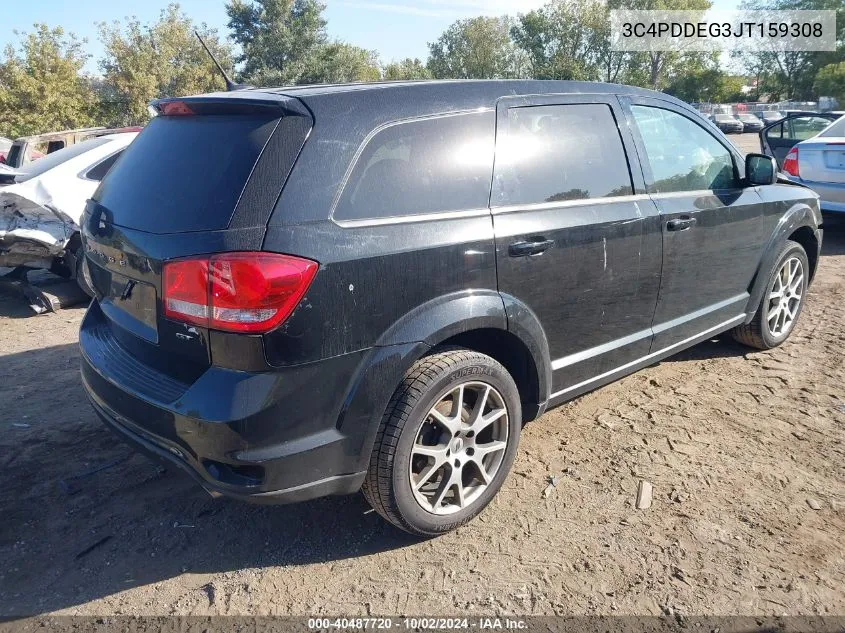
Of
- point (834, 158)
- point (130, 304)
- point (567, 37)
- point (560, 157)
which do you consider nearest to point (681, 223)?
point (560, 157)

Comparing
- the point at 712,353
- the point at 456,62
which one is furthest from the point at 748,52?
the point at 712,353

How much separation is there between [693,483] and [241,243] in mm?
2433

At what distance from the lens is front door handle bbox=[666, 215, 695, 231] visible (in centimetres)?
362

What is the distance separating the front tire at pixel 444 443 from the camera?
101 inches

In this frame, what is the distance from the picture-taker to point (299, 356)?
7.47ft

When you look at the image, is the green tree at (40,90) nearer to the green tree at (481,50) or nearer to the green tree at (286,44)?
the green tree at (286,44)

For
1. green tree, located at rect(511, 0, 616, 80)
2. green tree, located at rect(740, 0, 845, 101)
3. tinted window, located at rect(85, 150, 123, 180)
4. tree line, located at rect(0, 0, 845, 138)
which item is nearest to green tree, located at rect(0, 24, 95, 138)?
tree line, located at rect(0, 0, 845, 138)

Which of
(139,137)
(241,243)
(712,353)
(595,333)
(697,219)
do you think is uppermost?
(139,137)

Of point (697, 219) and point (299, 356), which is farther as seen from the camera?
point (697, 219)

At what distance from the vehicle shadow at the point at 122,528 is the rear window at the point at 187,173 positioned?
1.01 metres

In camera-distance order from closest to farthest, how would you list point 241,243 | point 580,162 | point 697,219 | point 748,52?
point 241,243, point 580,162, point 697,219, point 748,52

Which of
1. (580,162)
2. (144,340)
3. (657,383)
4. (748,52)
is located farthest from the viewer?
(748,52)

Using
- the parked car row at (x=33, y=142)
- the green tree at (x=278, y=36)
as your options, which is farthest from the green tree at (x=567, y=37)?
the parked car row at (x=33, y=142)

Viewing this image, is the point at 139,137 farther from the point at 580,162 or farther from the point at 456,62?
the point at 456,62
